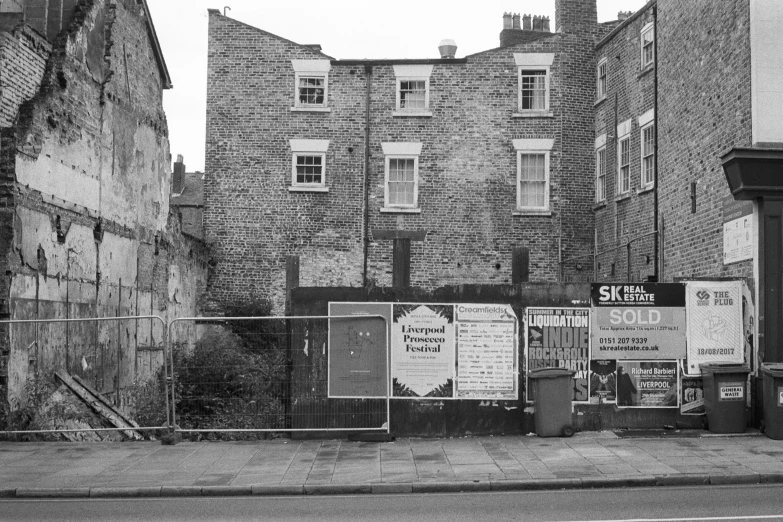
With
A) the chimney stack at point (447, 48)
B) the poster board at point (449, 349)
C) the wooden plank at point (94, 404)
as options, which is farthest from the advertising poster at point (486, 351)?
the chimney stack at point (447, 48)

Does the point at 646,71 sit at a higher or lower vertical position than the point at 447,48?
lower

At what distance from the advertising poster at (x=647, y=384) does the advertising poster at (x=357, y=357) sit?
3.91 metres

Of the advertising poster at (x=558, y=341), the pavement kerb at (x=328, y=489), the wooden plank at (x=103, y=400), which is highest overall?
the advertising poster at (x=558, y=341)

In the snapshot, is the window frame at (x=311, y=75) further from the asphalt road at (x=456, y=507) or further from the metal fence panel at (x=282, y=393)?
the asphalt road at (x=456, y=507)

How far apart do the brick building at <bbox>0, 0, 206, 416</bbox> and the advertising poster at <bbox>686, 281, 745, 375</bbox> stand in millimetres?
11449

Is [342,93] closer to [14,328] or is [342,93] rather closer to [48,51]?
[48,51]

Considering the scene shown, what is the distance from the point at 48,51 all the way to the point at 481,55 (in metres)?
16.9

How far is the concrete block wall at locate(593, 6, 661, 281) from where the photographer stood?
25.4 meters

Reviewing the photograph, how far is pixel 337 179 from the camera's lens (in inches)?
1260

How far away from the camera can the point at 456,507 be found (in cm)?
1048

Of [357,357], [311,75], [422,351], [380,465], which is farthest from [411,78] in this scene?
[380,465]

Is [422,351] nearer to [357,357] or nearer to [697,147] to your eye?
[357,357]

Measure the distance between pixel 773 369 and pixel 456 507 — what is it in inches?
280

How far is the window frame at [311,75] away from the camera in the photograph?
32.2 m
